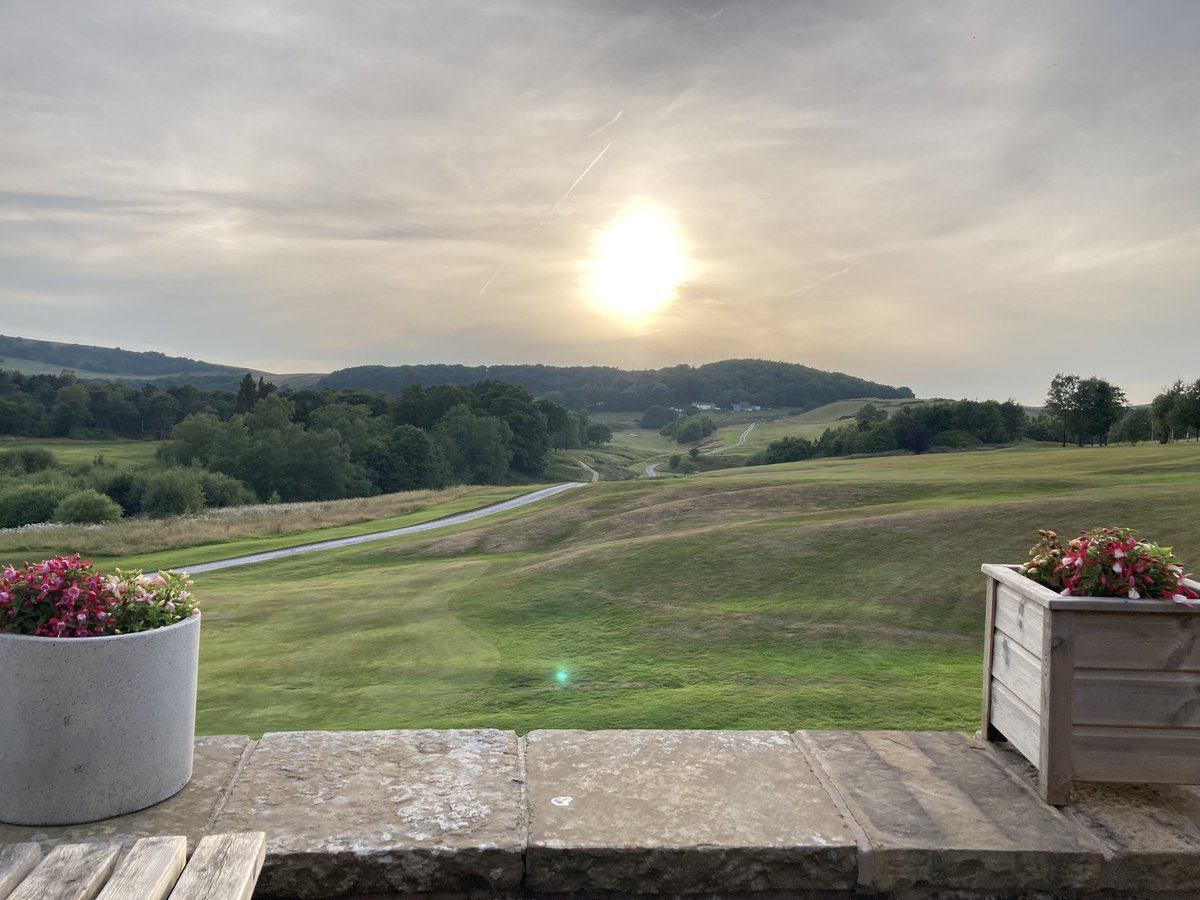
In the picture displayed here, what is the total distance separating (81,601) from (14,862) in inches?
44.5

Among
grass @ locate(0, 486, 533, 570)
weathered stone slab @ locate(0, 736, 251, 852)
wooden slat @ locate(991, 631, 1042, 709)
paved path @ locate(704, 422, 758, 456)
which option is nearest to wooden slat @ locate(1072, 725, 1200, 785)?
wooden slat @ locate(991, 631, 1042, 709)

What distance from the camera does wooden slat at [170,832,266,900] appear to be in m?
2.72

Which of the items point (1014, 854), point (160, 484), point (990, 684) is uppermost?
point (990, 684)

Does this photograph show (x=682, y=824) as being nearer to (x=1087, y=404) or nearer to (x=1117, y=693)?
(x=1117, y=693)

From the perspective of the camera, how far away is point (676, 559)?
18.8 meters

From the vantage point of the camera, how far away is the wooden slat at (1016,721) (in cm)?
399

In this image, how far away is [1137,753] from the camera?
387 centimetres

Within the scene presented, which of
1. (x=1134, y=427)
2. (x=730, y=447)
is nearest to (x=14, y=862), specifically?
(x=1134, y=427)

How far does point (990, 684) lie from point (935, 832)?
55.8 inches

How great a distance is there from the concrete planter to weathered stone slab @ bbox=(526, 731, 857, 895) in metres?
1.86

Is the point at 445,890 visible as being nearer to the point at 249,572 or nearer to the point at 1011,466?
the point at 249,572

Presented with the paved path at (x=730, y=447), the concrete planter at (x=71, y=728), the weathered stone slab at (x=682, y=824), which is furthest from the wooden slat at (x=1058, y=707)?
the paved path at (x=730, y=447)

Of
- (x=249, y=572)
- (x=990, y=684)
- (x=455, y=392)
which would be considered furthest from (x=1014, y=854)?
(x=455, y=392)

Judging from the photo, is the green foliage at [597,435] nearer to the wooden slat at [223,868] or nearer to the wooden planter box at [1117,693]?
the wooden planter box at [1117,693]
